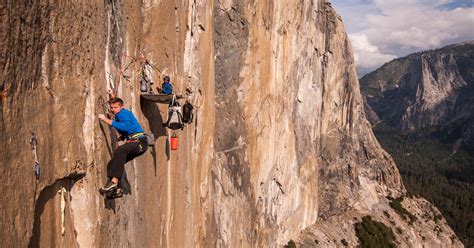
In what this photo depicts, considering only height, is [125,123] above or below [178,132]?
above

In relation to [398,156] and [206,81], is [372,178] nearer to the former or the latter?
[206,81]

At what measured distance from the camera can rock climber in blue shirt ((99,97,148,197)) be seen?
7690mm

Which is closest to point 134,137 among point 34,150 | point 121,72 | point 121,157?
point 121,157

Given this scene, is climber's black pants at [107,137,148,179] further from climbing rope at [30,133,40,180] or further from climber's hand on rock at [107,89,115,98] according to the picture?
climbing rope at [30,133,40,180]

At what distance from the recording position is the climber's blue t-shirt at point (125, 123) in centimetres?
794

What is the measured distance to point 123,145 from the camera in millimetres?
8008

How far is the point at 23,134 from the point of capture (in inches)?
215

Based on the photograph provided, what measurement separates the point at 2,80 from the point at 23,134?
846mm

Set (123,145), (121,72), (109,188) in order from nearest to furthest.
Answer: (109,188)
(123,145)
(121,72)

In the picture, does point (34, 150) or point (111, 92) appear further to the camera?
point (111, 92)

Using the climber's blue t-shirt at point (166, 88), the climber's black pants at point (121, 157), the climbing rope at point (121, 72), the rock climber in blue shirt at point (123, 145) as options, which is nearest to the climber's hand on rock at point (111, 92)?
the climbing rope at point (121, 72)

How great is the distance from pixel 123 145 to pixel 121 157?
0.83 feet

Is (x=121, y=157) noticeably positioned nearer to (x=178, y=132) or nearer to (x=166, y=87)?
(x=166, y=87)

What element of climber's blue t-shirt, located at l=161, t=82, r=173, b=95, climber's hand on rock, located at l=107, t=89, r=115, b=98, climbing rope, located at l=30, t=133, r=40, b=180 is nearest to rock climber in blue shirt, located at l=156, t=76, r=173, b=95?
climber's blue t-shirt, located at l=161, t=82, r=173, b=95
